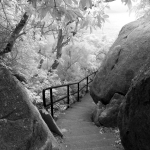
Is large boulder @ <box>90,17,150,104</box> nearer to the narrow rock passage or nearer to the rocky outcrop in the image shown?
the rocky outcrop

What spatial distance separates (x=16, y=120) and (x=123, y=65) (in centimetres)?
358

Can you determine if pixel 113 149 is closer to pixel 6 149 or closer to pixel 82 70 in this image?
pixel 6 149

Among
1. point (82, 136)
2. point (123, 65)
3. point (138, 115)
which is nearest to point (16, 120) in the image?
point (138, 115)

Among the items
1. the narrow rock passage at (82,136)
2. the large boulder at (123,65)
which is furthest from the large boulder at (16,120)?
the large boulder at (123,65)

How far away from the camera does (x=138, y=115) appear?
8.52ft

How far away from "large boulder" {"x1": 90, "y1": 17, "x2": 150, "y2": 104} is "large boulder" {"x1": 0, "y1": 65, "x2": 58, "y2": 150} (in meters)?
3.02

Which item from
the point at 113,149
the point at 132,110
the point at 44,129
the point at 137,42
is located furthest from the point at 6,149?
the point at 137,42

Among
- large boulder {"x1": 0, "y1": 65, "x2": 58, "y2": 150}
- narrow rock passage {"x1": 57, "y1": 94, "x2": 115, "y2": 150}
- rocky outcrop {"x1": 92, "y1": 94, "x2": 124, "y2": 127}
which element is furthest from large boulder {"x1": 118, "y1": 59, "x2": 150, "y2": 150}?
rocky outcrop {"x1": 92, "y1": 94, "x2": 124, "y2": 127}

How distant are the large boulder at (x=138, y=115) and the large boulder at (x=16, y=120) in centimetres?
139

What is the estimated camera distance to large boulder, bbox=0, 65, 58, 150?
96.2 inches

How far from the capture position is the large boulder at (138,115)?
2445 mm

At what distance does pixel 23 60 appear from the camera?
5.57m

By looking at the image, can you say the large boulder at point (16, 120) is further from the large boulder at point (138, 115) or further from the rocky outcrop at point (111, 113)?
the rocky outcrop at point (111, 113)

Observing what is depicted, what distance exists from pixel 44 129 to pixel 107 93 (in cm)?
301
